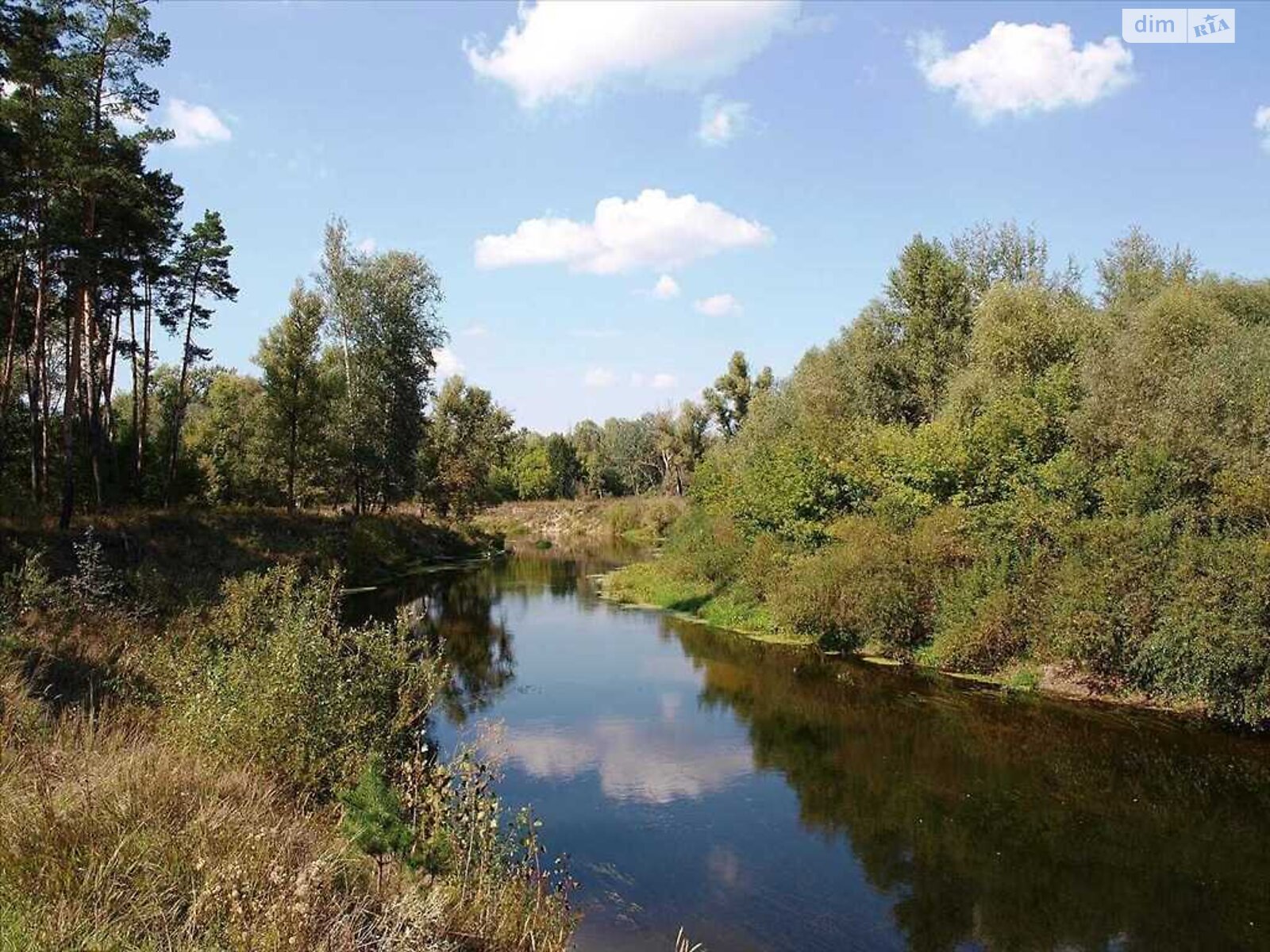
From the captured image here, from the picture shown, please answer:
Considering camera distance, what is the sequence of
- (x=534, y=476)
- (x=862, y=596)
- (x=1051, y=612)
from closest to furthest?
(x=1051, y=612) → (x=862, y=596) → (x=534, y=476)

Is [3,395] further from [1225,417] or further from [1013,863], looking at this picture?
[1225,417]

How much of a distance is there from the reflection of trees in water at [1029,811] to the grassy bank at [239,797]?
5.45 m

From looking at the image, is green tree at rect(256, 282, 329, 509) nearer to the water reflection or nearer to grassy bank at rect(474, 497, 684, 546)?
grassy bank at rect(474, 497, 684, 546)

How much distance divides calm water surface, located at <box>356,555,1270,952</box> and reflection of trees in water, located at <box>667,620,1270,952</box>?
0.04 metres

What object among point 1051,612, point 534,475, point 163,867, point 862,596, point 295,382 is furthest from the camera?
point 534,475

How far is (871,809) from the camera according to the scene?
14539mm

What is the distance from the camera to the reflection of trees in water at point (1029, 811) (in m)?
10.9

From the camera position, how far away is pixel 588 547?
68.1 m

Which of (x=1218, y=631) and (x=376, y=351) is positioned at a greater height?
(x=376, y=351)

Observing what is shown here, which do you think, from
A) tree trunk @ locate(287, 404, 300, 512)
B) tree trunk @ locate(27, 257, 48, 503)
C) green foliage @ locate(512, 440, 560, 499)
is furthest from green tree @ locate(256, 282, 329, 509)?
green foliage @ locate(512, 440, 560, 499)

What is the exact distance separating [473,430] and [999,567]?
53.8 metres

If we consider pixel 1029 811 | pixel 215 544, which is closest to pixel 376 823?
pixel 1029 811

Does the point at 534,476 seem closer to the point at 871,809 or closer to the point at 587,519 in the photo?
the point at 587,519

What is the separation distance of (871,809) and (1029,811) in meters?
2.59
